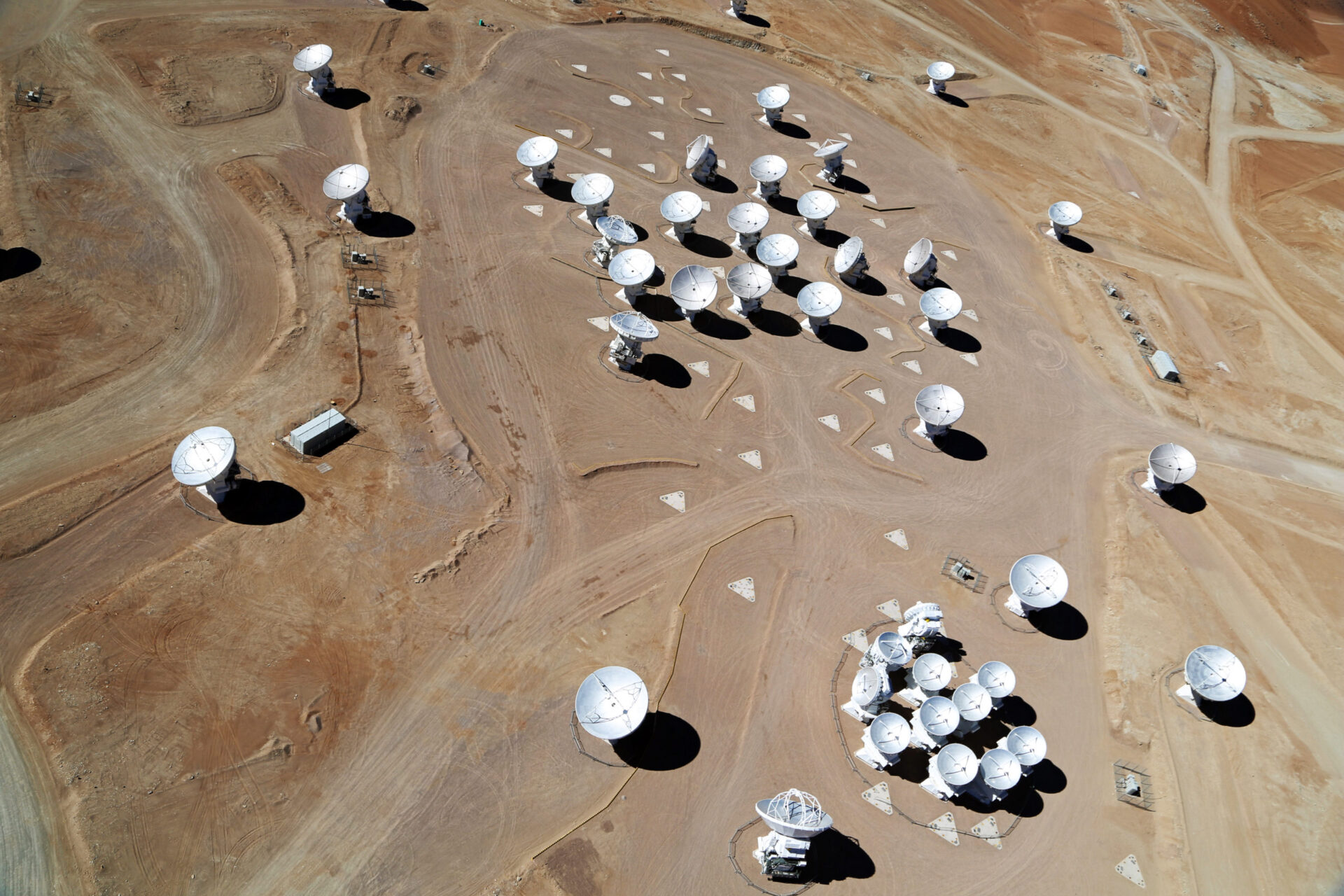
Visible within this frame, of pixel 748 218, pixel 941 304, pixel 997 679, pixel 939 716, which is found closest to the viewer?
pixel 939 716

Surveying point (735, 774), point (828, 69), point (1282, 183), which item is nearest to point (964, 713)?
point (735, 774)

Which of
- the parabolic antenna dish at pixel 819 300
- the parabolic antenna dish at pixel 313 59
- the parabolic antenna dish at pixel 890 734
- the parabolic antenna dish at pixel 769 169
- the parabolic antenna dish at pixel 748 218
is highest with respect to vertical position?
the parabolic antenna dish at pixel 313 59

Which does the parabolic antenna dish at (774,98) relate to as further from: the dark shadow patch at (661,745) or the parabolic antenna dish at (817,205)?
the dark shadow patch at (661,745)

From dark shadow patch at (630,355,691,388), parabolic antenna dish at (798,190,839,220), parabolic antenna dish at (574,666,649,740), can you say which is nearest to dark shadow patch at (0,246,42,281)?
dark shadow patch at (630,355,691,388)

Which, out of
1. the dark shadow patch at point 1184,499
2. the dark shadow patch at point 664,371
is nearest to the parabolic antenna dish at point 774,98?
the dark shadow patch at point 664,371

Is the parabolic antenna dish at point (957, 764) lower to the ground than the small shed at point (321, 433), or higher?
lower

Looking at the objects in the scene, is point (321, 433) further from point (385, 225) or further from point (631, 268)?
point (631, 268)

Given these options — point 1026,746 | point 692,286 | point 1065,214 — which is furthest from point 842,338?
point 1026,746
